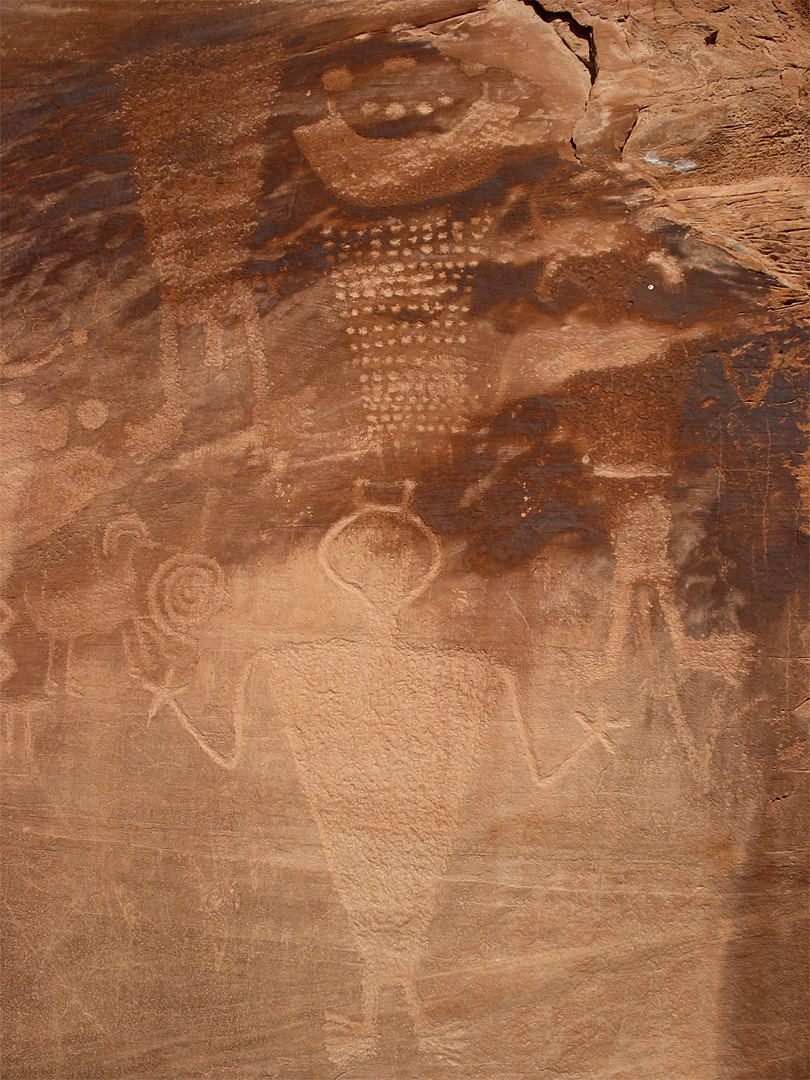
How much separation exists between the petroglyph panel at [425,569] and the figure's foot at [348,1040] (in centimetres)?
1

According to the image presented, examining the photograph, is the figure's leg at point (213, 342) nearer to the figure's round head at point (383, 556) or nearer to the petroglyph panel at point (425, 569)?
the petroglyph panel at point (425, 569)

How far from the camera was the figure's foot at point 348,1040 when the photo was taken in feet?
7.09

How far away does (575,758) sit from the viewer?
2.13 meters

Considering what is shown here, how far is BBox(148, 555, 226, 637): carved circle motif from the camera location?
229 centimetres

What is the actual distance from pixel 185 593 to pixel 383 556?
72 centimetres

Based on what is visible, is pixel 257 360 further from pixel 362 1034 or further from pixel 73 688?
pixel 362 1034

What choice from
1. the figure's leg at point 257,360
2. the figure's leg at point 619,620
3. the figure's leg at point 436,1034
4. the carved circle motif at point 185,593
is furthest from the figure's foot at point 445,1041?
the figure's leg at point 257,360

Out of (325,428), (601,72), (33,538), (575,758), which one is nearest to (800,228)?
(601,72)

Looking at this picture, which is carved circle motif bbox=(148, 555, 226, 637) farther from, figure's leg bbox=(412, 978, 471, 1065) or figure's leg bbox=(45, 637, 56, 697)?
figure's leg bbox=(412, 978, 471, 1065)

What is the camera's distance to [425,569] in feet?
7.23

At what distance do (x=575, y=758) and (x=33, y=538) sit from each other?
6.80ft

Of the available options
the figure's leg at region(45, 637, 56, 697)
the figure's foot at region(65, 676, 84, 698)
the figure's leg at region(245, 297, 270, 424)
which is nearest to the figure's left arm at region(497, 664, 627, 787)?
the figure's leg at region(245, 297, 270, 424)

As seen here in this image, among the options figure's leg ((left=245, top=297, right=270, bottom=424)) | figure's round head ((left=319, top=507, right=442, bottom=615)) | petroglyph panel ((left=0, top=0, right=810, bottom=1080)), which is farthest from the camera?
figure's leg ((left=245, top=297, right=270, bottom=424))

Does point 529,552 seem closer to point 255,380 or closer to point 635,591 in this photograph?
point 635,591
